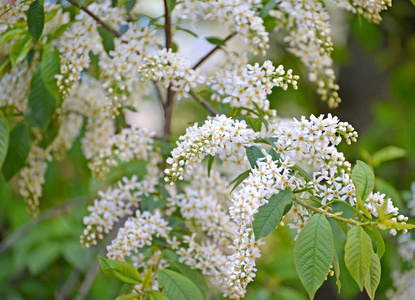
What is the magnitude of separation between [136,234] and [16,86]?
79cm

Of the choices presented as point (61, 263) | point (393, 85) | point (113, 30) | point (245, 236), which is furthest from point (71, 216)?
point (393, 85)

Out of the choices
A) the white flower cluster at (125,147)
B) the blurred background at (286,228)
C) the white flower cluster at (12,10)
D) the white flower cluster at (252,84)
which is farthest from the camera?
the blurred background at (286,228)

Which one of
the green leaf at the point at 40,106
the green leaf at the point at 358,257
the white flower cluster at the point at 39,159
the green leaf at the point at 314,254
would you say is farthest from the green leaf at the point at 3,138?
the green leaf at the point at 358,257

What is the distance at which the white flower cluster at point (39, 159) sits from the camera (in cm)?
195

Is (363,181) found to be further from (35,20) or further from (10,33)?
(10,33)

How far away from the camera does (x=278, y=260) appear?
100 inches

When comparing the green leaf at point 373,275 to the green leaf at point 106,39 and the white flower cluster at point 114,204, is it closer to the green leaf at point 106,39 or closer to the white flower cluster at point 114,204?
the white flower cluster at point 114,204

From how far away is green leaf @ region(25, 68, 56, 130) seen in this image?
1.72 m

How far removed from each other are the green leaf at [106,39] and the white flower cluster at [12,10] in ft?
0.81

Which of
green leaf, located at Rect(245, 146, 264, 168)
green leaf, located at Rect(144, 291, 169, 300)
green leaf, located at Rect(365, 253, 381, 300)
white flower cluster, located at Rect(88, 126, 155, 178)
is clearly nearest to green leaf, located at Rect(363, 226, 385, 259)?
green leaf, located at Rect(365, 253, 381, 300)

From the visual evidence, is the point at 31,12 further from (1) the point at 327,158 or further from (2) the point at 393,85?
(2) the point at 393,85

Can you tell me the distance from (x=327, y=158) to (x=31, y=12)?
3.24 feet

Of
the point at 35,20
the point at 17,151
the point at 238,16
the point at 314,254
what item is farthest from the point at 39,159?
the point at 314,254

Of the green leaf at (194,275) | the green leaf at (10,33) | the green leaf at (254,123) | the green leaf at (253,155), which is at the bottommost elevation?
the green leaf at (194,275)
